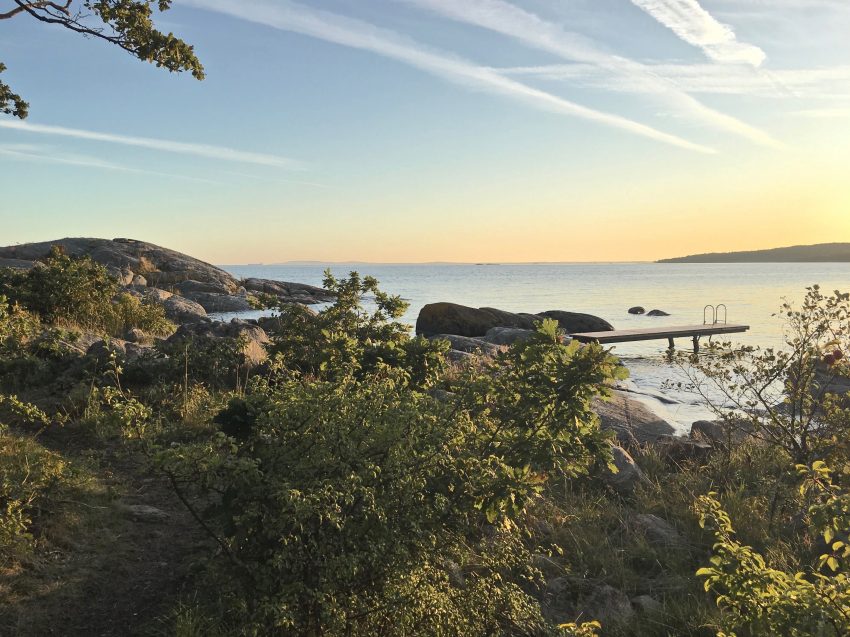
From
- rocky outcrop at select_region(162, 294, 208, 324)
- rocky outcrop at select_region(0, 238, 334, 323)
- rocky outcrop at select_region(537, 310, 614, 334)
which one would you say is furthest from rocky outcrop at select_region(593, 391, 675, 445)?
rocky outcrop at select_region(0, 238, 334, 323)

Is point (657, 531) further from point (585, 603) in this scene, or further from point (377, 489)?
point (377, 489)

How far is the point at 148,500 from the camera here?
21.4ft

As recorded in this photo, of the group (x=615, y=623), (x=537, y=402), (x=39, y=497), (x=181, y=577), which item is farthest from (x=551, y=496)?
(x=39, y=497)

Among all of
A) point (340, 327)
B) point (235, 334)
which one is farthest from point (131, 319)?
point (340, 327)

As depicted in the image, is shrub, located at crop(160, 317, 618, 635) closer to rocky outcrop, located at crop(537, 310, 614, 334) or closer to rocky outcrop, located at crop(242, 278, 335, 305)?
rocky outcrop, located at crop(537, 310, 614, 334)

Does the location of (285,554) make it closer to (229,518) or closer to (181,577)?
(229,518)

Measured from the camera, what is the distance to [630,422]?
11016 mm

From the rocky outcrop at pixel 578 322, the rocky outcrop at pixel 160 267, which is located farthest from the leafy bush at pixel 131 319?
the rocky outcrop at pixel 160 267

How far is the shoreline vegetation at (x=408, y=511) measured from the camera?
3.62m

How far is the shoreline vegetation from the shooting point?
3615mm

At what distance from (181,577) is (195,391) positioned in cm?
484

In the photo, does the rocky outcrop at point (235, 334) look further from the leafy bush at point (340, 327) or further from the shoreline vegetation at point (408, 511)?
the shoreline vegetation at point (408, 511)

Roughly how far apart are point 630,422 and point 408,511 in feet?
26.5

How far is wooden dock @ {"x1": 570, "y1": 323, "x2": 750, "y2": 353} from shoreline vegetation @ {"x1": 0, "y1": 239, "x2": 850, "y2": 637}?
55.1 feet
